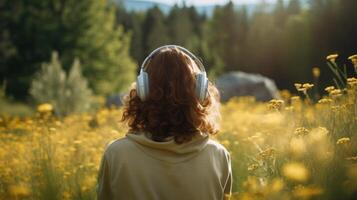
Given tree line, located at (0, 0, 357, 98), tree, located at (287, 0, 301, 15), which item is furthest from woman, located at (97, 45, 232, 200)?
tree, located at (287, 0, 301, 15)

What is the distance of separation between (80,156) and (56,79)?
10375 millimetres

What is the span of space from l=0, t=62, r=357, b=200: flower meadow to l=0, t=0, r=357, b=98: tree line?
43.0 ft

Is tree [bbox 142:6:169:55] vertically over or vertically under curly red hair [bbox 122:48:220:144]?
under

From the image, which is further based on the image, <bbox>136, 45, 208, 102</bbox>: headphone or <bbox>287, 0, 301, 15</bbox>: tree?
<bbox>287, 0, 301, 15</bbox>: tree

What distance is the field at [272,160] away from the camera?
2.69 m

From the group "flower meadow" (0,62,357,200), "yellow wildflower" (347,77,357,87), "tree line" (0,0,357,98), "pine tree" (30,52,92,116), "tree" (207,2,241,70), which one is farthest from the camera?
"tree" (207,2,241,70)

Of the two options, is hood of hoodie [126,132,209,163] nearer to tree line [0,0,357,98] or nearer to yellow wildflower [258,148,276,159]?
yellow wildflower [258,148,276,159]

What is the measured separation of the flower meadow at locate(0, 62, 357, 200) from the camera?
269 centimetres

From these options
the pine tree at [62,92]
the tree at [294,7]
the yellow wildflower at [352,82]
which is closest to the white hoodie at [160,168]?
the yellow wildflower at [352,82]

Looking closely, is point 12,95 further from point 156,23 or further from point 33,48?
point 156,23

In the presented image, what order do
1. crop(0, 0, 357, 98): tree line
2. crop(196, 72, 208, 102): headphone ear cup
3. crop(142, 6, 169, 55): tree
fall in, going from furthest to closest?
crop(142, 6, 169, 55): tree, crop(0, 0, 357, 98): tree line, crop(196, 72, 208, 102): headphone ear cup

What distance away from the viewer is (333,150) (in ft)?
9.73

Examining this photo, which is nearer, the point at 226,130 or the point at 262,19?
the point at 226,130

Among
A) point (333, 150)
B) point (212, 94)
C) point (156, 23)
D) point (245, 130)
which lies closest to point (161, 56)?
point (212, 94)
